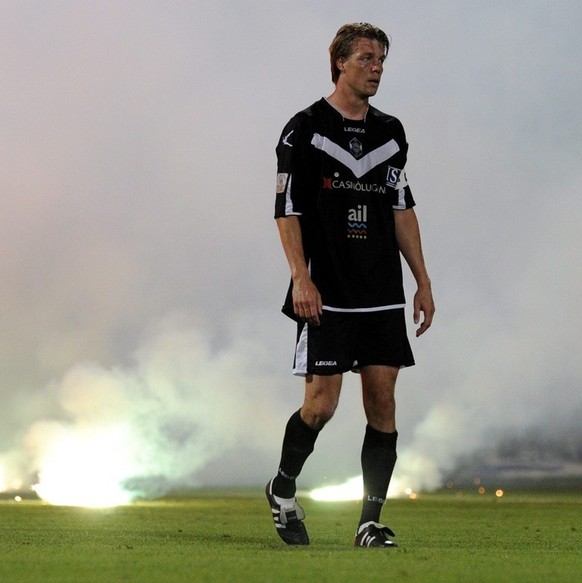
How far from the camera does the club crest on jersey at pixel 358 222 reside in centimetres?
795

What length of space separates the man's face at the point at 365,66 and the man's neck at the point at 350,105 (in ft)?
0.23

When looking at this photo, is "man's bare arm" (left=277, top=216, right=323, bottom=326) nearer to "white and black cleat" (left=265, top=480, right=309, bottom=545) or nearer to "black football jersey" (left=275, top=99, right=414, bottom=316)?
"black football jersey" (left=275, top=99, right=414, bottom=316)

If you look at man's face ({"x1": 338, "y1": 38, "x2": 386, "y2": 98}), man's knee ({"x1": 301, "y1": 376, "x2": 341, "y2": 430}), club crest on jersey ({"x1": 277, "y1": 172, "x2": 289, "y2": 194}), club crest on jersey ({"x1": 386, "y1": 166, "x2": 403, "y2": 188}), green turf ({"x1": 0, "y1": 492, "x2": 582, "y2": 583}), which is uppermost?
man's face ({"x1": 338, "y1": 38, "x2": 386, "y2": 98})

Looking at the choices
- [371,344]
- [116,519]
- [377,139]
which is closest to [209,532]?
[116,519]

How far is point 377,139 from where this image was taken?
8188mm

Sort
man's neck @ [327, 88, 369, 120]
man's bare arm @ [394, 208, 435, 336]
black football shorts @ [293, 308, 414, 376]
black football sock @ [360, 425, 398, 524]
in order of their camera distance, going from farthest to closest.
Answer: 1. man's bare arm @ [394, 208, 435, 336]
2. man's neck @ [327, 88, 369, 120]
3. black football sock @ [360, 425, 398, 524]
4. black football shorts @ [293, 308, 414, 376]

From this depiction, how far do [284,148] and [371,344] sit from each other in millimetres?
1356

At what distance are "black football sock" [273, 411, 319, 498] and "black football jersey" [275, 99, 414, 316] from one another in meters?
0.75

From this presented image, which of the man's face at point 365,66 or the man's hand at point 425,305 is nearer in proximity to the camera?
the man's face at point 365,66

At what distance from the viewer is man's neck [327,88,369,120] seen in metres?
8.12

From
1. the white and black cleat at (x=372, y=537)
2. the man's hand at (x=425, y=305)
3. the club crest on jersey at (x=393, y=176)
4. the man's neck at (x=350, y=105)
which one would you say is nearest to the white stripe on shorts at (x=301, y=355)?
the man's hand at (x=425, y=305)

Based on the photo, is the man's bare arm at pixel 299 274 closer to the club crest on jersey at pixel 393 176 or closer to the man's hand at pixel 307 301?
the man's hand at pixel 307 301

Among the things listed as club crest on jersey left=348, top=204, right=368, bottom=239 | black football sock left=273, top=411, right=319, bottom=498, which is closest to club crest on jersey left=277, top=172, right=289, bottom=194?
club crest on jersey left=348, top=204, right=368, bottom=239

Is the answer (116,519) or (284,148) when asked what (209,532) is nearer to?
(116,519)
